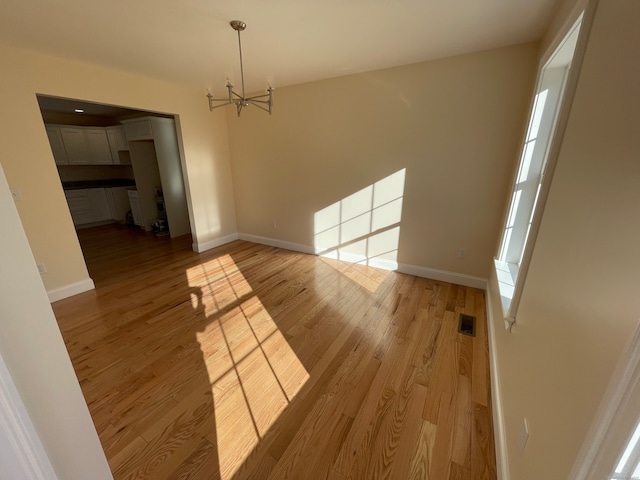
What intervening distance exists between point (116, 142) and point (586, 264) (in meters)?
7.87

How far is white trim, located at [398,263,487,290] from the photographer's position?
303 cm

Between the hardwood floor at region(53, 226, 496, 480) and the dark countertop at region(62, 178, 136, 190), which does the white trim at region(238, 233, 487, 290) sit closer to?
the hardwood floor at region(53, 226, 496, 480)

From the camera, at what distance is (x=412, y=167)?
307cm

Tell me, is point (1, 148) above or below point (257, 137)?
below

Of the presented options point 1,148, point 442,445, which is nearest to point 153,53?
point 1,148

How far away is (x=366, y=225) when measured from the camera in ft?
11.8

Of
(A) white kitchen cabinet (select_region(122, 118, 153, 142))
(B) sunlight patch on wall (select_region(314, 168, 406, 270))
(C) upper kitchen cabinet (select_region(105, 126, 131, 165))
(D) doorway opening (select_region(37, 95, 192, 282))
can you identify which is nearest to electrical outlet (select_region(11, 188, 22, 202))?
(D) doorway opening (select_region(37, 95, 192, 282))

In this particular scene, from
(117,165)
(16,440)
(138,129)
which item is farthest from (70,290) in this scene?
(117,165)

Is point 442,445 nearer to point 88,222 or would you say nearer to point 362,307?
point 362,307

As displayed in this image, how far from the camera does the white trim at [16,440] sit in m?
0.54

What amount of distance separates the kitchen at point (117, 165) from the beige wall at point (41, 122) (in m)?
1.17

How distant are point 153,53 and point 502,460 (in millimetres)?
4046

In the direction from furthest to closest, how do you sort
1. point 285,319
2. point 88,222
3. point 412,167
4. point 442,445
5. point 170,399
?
1. point 88,222
2. point 412,167
3. point 285,319
4. point 170,399
5. point 442,445

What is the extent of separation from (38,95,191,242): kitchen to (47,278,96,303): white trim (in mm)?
2085
